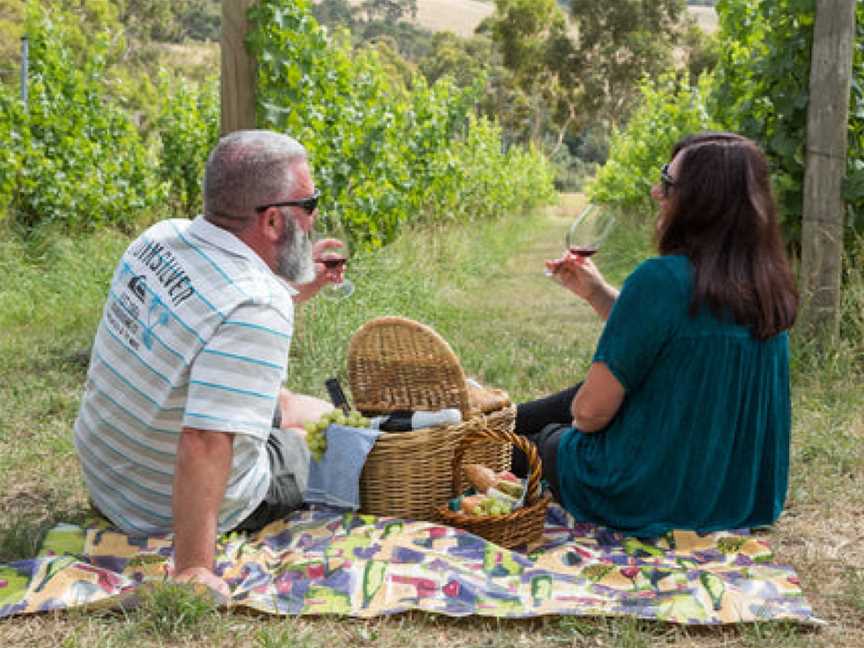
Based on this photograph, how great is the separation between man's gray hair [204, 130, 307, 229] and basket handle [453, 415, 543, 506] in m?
1.16

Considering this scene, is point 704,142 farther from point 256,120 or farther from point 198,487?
point 256,120

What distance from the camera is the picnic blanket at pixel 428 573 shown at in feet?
10.5

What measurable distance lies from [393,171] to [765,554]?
657cm

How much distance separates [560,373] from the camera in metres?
6.80

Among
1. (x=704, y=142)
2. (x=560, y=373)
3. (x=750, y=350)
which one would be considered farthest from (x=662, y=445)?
(x=560, y=373)

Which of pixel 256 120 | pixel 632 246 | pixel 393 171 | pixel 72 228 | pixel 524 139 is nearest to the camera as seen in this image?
pixel 256 120

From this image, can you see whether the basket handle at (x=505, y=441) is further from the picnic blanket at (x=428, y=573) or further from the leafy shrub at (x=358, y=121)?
the leafy shrub at (x=358, y=121)

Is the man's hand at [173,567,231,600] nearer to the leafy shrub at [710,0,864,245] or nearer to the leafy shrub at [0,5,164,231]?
the leafy shrub at [710,0,864,245]

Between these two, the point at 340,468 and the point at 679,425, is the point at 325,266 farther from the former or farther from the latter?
the point at 679,425

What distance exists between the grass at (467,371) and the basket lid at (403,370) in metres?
1.18

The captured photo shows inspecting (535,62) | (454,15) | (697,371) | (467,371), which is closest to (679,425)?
(697,371)

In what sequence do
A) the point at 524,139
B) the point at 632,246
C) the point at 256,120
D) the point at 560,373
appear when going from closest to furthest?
the point at 256,120 < the point at 560,373 < the point at 632,246 < the point at 524,139

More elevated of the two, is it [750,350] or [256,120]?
[256,120]

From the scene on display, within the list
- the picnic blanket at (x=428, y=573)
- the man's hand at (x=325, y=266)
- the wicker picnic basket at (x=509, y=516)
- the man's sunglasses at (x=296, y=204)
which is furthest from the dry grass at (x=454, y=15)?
the man's sunglasses at (x=296, y=204)
